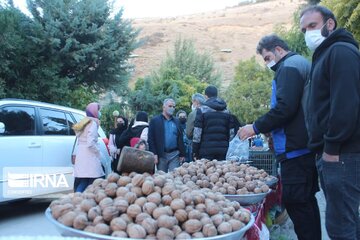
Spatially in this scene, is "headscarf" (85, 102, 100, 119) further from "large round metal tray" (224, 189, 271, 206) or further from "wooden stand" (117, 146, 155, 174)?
"wooden stand" (117, 146, 155, 174)

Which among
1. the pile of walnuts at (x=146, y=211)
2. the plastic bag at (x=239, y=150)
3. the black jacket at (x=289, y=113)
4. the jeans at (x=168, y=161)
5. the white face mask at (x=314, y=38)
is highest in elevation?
the white face mask at (x=314, y=38)

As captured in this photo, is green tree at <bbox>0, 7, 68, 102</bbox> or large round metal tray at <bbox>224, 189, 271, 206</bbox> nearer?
large round metal tray at <bbox>224, 189, 271, 206</bbox>

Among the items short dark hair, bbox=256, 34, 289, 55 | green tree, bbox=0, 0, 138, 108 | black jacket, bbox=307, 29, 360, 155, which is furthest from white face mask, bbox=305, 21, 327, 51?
green tree, bbox=0, 0, 138, 108

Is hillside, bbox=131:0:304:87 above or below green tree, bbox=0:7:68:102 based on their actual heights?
above

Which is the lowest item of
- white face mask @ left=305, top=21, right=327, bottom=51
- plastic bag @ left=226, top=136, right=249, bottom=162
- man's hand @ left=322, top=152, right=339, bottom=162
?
plastic bag @ left=226, top=136, right=249, bottom=162

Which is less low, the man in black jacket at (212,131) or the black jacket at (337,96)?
A: the black jacket at (337,96)

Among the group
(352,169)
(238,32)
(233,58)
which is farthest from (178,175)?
(238,32)

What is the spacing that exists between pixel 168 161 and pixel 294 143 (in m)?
3.94

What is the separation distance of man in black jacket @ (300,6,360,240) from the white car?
486 cm

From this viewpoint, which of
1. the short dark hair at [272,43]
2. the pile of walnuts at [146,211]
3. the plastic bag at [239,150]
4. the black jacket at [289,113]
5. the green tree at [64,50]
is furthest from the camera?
the green tree at [64,50]

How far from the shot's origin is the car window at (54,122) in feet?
24.1

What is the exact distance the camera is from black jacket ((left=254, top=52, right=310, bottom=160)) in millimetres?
3773

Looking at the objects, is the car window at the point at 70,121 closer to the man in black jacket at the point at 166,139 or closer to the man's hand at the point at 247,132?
the man in black jacket at the point at 166,139

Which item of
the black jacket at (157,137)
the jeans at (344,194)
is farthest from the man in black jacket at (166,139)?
the jeans at (344,194)
